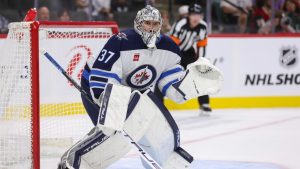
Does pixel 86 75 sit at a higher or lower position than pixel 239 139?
higher

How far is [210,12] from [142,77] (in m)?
4.04

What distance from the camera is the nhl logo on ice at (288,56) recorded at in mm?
7691

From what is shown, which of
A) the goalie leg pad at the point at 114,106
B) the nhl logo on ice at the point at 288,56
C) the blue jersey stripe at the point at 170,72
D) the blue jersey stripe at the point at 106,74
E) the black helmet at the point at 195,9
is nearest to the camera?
the goalie leg pad at the point at 114,106

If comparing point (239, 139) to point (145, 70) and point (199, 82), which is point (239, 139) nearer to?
point (199, 82)

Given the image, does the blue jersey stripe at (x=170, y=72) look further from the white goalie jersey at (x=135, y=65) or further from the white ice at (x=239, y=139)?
the white ice at (x=239, y=139)

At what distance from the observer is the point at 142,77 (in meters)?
3.74

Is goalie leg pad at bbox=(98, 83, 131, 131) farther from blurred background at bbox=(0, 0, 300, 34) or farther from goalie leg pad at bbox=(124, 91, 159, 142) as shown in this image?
blurred background at bbox=(0, 0, 300, 34)

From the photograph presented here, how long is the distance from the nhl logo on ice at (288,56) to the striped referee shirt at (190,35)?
109 cm

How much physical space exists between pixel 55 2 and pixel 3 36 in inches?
30.4

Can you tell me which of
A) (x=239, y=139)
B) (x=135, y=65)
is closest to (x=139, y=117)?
(x=135, y=65)

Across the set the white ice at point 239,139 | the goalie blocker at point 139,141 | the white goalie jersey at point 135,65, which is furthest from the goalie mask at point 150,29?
the white ice at point 239,139

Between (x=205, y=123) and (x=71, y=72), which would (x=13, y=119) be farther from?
(x=205, y=123)

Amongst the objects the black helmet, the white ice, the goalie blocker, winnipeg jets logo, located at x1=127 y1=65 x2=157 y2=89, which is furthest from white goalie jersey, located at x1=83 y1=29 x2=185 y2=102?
the black helmet

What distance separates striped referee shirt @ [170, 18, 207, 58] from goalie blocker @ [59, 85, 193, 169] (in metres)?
3.38
